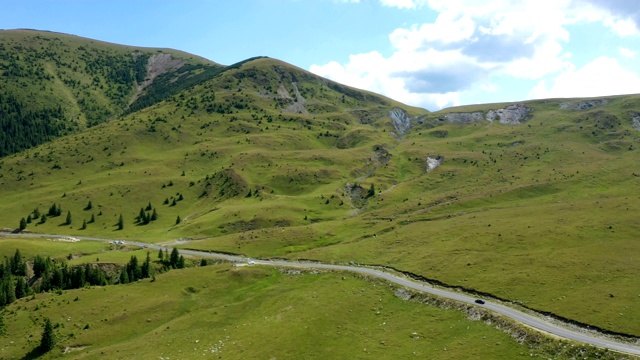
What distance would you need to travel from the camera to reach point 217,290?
288 feet

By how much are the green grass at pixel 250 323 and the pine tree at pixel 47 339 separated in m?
1.16

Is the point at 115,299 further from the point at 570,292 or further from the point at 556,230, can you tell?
the point at 556,230

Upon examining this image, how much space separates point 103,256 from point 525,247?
9918cm

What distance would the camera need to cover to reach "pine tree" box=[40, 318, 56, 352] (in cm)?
6550

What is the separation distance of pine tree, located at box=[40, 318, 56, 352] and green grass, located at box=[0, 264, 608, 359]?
116 cm

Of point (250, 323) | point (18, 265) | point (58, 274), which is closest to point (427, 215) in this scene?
point (250, 323)

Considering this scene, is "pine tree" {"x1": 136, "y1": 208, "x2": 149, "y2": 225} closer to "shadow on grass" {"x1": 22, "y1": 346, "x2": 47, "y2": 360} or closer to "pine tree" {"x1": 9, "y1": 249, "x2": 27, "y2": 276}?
"pine tree" {"x1": 9, "y1": 249, "x2": 27, "y2": 276}

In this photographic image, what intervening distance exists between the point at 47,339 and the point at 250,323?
3073cm

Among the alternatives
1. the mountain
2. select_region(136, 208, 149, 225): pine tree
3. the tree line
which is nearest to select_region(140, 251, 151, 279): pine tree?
the tree line

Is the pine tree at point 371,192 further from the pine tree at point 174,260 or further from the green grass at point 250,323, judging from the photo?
the pine tree at point 174,260

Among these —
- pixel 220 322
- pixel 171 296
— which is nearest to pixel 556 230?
pixel 220 322

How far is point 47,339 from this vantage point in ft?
216

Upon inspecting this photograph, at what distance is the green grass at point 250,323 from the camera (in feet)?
196

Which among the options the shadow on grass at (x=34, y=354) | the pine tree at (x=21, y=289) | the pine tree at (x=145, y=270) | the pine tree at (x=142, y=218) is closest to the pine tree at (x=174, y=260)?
the pine tree at (x=145, y=270)
